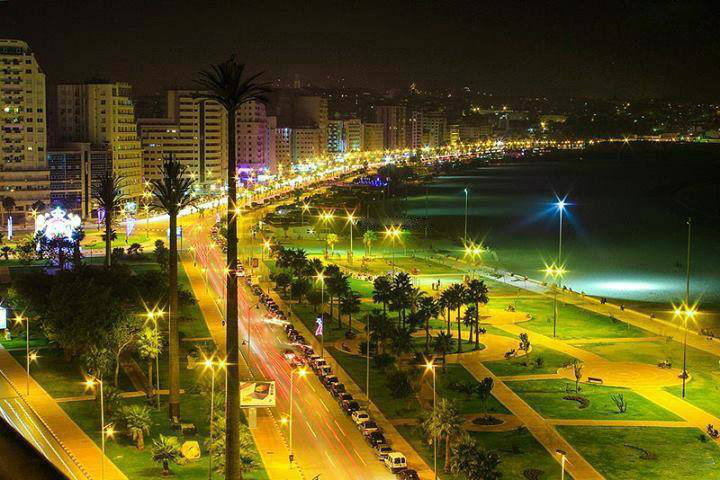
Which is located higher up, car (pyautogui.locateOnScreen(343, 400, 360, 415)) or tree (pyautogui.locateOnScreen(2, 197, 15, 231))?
tree (pyautogui.locateOnScreen(2, 197, 15, 231))

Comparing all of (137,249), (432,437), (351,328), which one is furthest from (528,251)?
(432,437)

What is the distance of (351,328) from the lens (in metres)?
46.7

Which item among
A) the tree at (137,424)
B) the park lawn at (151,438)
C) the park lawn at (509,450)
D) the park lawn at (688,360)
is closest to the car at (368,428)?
the park lawn at (509,450)

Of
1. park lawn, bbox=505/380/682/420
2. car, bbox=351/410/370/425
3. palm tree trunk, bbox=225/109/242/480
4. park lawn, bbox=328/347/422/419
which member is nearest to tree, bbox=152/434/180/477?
car, bbox=351/410/370/425

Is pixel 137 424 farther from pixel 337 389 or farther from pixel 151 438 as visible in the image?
pixel 337 389

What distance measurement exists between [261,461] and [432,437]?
4.99 m

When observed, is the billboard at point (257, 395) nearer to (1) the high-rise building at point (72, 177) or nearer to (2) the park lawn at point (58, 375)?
(2) the park lawn at point (58, 375)

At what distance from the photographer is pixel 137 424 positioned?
2739 centimetres

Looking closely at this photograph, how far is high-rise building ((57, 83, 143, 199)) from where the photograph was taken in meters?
105

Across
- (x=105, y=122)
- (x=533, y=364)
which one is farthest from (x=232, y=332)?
(x=105, y=122)

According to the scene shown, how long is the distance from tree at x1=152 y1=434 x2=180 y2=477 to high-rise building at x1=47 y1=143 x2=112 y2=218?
6970 cm

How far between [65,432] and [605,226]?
87704mm

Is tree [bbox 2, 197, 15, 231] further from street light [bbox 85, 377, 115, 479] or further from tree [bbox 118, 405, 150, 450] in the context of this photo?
tree [bbox 118, 405, 150, 450]

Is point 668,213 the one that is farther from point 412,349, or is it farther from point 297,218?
point 412,349
